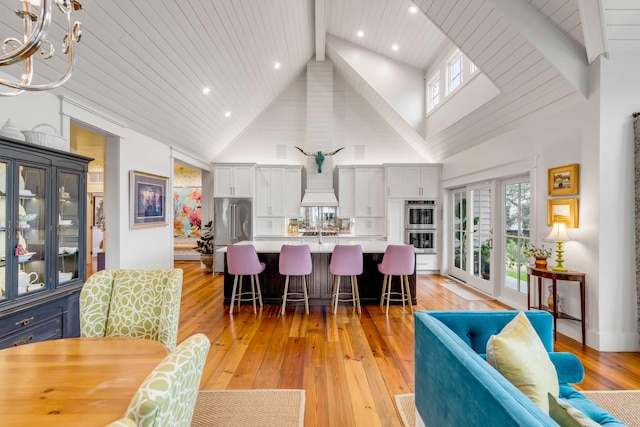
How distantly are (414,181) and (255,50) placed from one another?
13.4ft

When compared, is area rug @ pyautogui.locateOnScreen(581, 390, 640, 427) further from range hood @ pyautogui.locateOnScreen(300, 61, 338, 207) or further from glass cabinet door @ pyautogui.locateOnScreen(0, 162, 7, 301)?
range hood @ pyautogui.locateOnScreen(300, 61, 338, 207)

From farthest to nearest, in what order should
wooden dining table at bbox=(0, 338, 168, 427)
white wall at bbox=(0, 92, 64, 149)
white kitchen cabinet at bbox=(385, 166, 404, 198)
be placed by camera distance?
white kitchen cabinet at bbox=(385, 166, 404, 198)
white wall at bbox=(0, 92, 64, 149)
wooden dining table at bbox=(0, 338, 168, 427)

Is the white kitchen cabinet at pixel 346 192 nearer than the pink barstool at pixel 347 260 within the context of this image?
No

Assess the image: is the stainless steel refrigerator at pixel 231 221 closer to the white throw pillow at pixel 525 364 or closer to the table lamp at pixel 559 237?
the table lamp at pixel 559 237

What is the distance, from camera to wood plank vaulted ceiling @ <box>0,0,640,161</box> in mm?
2902

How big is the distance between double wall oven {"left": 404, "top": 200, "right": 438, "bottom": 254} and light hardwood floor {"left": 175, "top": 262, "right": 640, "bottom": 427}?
87.5 inches

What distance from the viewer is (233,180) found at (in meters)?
6.84

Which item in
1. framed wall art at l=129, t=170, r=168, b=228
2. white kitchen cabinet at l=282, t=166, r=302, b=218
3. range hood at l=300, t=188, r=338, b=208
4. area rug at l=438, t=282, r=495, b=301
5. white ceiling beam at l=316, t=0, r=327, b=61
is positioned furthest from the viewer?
white kitchen cabinet at l=282, t=166, r=302, b=218

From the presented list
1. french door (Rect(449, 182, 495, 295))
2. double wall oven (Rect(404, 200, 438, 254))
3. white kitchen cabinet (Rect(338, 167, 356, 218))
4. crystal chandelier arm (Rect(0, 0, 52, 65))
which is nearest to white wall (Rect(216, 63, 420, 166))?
white kitchen cabinet (Rect(338, 167, 356, 218))

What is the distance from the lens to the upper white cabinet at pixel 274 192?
6973 mm

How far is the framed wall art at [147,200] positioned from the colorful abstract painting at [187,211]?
3482 millimetres

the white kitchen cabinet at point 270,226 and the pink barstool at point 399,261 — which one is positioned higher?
the white kitchen cabinet at point 270,226

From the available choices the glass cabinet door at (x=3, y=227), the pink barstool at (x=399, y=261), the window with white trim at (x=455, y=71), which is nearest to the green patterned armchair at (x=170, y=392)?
the glass cabinet door at (x=3, y=227)

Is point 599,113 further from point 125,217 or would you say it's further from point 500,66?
point 125,217
